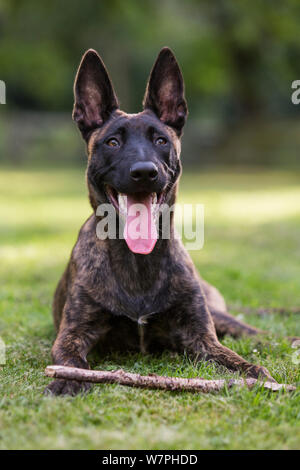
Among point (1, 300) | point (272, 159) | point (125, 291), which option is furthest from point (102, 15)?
point (125, 291)

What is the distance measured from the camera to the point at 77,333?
378 cm

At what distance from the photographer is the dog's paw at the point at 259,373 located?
342 centimetres

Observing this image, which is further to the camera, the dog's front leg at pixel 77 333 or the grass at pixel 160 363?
the dog's front leg at pixel 77 333

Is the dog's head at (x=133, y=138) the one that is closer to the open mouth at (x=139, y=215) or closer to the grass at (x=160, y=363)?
the open mouth at (x=139, y=215)

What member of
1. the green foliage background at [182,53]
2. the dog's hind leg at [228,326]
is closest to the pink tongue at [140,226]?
the dog's hind leg at [228,326]

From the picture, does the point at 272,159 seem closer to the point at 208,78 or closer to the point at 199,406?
the point at 208,78

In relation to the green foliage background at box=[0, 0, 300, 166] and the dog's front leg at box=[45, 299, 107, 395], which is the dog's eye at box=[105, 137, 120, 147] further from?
the green foliage background at box=[0, 0, 300, 166]

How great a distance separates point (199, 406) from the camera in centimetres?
311

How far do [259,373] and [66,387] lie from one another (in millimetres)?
1097

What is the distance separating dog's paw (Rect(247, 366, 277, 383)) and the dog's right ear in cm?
192

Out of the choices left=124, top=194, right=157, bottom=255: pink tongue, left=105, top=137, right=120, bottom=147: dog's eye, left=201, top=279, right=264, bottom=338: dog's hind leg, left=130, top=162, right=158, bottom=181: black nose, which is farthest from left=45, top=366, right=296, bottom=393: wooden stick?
left=105, top=137, right=120, bottom=147: dog's eye

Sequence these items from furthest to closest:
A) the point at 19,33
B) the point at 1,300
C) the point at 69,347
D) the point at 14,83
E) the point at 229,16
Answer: the point at 14,83, the point at 19,33, the point at 229,16, the point at 1,300, the point at 69,347

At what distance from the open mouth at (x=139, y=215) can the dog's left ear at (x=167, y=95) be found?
710 mm

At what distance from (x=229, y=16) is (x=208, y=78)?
13.5 ft
